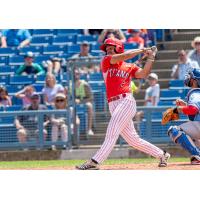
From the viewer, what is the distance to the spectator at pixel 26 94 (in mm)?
19781

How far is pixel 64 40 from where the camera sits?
22.6 meters

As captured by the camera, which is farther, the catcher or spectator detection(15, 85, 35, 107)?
spectator detection(15, 85, 35, 107)

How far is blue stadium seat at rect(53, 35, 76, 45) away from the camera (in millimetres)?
22422

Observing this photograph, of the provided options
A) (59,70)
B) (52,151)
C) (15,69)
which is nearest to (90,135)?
(52,151)

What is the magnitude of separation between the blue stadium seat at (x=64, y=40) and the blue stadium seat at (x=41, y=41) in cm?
23

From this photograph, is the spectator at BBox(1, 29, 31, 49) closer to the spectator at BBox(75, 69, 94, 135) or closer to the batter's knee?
the spectator at BBox(75, 69, 94, 135)

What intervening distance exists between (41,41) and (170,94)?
16.9 feet

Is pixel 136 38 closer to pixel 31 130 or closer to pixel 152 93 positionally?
pixel 152 93

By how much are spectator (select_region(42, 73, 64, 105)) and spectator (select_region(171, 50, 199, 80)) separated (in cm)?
251

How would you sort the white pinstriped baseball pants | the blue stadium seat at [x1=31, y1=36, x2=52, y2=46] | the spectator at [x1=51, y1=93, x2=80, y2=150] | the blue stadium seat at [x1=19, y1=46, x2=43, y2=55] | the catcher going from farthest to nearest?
the blue stadium seat at [x1=31, y1=36, x2=52, y2=46], the blue stadium seat at [x1=19, y1=46, x2=43, y2=55], the spectator at [x1=51, y1=93, x2=80, y2=150], the catcher, the white pinstriped baseball pants

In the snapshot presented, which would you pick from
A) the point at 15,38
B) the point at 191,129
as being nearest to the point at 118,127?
the point at 191,129

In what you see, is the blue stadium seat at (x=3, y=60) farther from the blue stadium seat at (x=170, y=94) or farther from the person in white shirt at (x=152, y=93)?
the blue stadium seat at (x=170, y=94)

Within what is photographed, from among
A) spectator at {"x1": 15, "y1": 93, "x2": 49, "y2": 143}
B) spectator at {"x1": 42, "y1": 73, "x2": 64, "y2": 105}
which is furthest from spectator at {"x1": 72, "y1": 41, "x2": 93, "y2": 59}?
spectator at {"x1": 15, "y1": 93, "x2": 49, "y2": 143}

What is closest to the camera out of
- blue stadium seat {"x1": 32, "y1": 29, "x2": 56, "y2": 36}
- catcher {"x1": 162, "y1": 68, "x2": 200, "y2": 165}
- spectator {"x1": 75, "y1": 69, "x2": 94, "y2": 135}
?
catcher {"x1": 162, "y1": 68, "x2": 200, "y2": 165}
